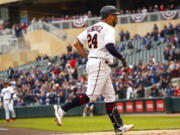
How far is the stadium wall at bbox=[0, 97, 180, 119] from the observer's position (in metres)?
25.5

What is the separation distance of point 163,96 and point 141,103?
1063 millimetres

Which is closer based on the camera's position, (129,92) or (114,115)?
(114,115)

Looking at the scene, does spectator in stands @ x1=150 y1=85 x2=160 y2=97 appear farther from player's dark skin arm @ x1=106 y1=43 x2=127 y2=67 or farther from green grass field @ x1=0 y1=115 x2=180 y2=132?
player's dark skin arm @ x1=106 y1=43 x2=127 y2=67

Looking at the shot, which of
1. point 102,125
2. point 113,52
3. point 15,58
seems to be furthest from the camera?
point 15,58

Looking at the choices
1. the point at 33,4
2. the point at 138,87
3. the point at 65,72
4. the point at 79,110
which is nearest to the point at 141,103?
the point at 138,87

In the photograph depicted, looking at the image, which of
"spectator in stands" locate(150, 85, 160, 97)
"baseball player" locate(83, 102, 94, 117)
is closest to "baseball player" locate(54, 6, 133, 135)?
"spectator in stands" locate(150, 85, 160, 97)

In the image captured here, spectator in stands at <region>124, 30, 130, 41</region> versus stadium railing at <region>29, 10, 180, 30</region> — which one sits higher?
stadium railing at <region>29, 10, 180, 30</region>

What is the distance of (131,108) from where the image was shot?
89.5 feet

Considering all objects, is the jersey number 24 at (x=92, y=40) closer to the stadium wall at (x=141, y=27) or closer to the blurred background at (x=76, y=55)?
the blurred background at (x=76, y=55)

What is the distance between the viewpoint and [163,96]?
87.1 ft

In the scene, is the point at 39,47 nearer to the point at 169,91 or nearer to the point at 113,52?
the point at 169,91

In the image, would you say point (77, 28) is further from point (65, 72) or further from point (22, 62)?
point (65, 72)

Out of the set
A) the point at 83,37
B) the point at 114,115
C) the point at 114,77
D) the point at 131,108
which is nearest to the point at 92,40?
the point at 83,37

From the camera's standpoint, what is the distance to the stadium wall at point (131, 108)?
25.5 m
